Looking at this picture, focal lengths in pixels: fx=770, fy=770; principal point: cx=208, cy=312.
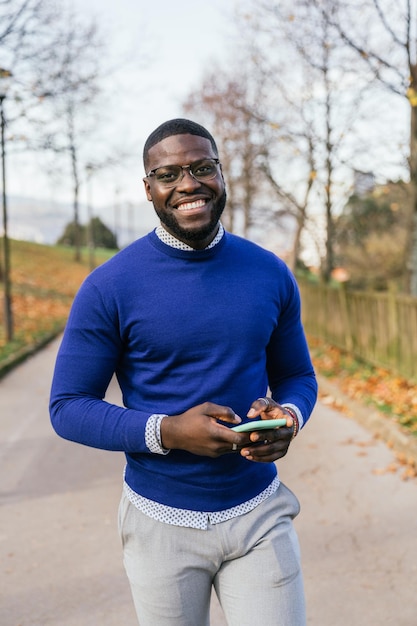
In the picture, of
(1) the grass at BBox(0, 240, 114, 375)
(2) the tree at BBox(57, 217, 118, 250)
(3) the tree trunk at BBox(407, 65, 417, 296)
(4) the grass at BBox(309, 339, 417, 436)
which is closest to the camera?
(4) the grass at BBox(309, 339, 417, 436)

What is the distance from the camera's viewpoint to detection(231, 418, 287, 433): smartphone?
6.25 feet

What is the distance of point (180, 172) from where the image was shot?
7.23 feet

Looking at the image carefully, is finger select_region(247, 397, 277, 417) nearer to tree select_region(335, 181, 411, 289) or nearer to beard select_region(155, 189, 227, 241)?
beard select_region(155, 189, 227, 241)

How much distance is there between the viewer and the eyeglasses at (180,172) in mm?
2201

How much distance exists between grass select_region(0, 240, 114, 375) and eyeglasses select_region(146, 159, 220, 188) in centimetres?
1062

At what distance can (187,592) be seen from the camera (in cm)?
215

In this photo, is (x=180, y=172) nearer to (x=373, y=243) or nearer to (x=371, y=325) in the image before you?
(x=371, y=325)

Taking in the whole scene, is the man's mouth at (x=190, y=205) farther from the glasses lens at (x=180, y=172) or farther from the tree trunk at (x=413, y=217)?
the tree trunk at (x=413, y=217)

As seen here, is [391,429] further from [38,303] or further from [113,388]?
[38,303]

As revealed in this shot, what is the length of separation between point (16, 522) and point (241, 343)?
3.88m

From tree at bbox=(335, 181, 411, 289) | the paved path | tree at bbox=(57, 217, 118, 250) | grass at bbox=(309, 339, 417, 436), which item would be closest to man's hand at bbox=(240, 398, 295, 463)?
the paved path

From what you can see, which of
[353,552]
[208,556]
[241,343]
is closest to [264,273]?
[241,343]

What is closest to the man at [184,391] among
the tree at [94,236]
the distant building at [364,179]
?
the distant building at [364,179]

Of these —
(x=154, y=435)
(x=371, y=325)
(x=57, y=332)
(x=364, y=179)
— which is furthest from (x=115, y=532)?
(x=57, y=332)
